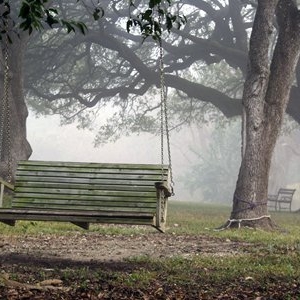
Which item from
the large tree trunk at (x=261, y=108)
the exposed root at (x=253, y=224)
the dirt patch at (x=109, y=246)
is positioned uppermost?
the large tree trunk at (x=261, y=108)

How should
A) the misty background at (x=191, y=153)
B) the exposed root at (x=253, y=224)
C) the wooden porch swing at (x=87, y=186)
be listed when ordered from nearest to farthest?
the wooden porch swing at (x=87, y=186), the exposed root at (x=253, y=224), the misty background at (x=191, y=153)

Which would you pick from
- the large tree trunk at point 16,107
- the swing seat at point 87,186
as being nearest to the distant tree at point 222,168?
the large tree trunk at point 16,107

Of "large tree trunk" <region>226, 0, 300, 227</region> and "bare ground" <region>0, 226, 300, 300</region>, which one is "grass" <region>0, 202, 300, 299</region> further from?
"large tree trunk" <region>226, 0, 300, 227</region>

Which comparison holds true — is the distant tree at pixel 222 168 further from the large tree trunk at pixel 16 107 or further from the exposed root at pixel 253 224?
the exposed root at pixel 253 224

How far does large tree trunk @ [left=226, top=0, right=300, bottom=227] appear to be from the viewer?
42.4 feet

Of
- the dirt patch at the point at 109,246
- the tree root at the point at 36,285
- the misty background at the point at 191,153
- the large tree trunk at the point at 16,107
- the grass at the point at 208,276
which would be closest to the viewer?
the tree root at the point at 36,285

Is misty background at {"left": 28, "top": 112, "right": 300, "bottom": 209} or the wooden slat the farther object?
misty background at {"left": 28, "top": 112, "right": 300, "bottom": 209}

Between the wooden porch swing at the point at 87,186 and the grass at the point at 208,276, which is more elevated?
the wooden porch swing at the point at 87,186

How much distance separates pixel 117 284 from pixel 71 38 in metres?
20.1

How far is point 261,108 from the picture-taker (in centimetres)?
1301

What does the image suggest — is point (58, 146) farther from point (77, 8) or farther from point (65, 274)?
point (65, 274)

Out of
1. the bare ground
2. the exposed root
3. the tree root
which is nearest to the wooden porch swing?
the bare ground

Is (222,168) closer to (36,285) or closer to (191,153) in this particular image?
(191,153)

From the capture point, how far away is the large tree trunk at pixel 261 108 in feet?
42.4
